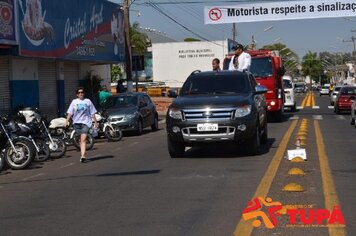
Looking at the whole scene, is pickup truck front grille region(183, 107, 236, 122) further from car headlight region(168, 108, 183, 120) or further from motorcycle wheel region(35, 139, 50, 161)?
motorcycle wheel region(35, 139, 50, 161)

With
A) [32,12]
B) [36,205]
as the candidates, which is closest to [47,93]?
[32,12]

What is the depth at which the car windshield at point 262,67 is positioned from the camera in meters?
24.0

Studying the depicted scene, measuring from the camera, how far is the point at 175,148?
1334 centimetres

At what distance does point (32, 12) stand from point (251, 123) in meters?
11.6

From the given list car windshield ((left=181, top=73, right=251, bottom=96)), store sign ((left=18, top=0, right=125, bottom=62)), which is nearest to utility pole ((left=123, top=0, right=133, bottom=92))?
store sign ((left=18, top=0, right=125, bottom=62))

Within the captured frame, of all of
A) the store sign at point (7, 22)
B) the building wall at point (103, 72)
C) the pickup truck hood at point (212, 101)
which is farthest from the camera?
the building wall at point (103, 72)

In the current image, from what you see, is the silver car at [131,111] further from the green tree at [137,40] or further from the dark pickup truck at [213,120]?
the green tree at [137,40]

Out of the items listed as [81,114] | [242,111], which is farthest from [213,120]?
[81,114]

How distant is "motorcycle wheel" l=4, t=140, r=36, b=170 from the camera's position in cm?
1329

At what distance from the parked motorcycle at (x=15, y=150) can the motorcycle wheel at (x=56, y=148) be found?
73.8 inches

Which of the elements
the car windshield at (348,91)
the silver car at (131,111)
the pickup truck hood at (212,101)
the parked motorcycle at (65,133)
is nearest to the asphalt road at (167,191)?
the pickup truck hood at (212,101)

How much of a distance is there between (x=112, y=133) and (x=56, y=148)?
14.1 feet

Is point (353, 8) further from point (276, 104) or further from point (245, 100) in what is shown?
point (245, 100)

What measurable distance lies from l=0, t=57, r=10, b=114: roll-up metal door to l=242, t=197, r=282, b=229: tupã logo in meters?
14.6
